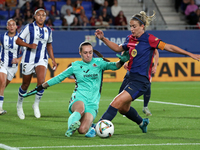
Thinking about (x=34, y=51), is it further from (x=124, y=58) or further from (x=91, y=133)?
(x=91, y=133)

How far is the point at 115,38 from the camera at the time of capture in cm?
2128

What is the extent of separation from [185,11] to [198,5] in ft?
3.85

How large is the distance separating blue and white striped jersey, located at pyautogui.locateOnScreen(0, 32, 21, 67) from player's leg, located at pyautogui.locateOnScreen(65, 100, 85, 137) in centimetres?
400

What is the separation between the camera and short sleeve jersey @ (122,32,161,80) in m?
6.10

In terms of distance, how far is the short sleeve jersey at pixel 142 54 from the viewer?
610 cm

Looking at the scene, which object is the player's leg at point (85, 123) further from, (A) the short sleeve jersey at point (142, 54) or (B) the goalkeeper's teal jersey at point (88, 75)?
(A) the short sleeve jersey at point (142, 54)

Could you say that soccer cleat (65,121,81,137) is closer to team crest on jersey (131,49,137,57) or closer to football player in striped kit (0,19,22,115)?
team crest on jersey (131,49,137,57)

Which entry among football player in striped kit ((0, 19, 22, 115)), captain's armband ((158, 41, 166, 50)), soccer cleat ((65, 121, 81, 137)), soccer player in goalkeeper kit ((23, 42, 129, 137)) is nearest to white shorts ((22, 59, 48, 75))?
football player in striped kit ((0, 19, 22, 115))

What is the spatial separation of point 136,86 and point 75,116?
1.05 meters

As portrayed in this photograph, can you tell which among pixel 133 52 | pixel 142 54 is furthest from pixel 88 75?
pixel 142 54

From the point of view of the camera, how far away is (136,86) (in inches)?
237

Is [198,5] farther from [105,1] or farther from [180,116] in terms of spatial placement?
[180,116]

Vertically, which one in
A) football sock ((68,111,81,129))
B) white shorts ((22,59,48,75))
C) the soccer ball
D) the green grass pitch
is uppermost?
white shorts ((22,59,48,75))

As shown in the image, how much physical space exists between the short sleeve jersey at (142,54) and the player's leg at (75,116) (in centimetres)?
100
